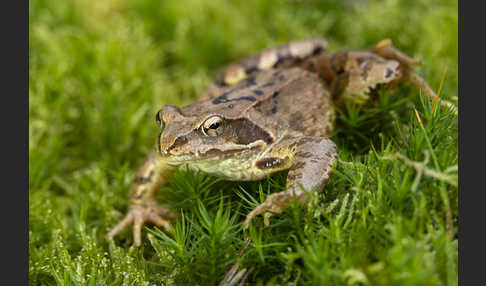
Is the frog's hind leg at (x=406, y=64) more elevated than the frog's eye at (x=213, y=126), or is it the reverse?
the frog's eye at (x=213, y=126)

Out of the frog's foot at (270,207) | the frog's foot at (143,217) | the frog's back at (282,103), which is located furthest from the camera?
the frog's foot at (143,217)

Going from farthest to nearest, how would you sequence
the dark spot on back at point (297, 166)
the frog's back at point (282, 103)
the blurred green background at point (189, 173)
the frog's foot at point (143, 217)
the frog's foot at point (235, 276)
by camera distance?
1. the frog's foot at point (143, 217)
2. the frog's back at point (282, 103)
3. the dark spot on back at point (297, 166)
4. the frog's foot at point (235, 276)
5. the blurred green background at point (189, 173)

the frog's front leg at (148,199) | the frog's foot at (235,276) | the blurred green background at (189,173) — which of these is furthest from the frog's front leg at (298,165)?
the frog's front leg at (148,199)

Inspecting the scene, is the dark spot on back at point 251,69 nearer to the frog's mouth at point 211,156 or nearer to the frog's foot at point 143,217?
the frog's mouth at point 211,156

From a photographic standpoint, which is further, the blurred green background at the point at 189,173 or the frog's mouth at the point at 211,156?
the frog's mouth at the point at 211,156

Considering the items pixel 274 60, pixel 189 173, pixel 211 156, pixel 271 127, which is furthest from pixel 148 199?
pixel 274 60

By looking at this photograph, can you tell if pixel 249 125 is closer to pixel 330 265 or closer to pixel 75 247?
pixel 330 265

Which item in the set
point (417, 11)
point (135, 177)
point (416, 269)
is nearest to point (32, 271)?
point (135, 177)
